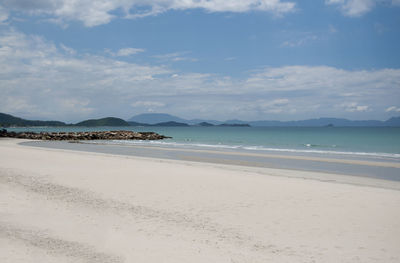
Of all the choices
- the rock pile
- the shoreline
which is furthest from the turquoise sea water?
the shoreline

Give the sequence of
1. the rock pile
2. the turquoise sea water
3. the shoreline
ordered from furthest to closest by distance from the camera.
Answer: the rock pile → the turquoise sea water → the shoreline

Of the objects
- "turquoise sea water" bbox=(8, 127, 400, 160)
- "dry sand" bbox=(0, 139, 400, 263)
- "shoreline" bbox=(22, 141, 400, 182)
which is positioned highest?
"turquoise sea water" bbox=(8, 127, 400, 160)

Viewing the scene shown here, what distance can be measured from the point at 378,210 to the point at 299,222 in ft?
8.18

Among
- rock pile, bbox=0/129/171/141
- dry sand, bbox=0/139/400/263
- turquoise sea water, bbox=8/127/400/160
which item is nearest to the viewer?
dry sand, bbox=0/139/400/263

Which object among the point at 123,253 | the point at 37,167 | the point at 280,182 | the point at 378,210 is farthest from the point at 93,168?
the point at 378,210

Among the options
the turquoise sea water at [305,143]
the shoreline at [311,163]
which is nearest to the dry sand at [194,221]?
the shoreline at [311,163]

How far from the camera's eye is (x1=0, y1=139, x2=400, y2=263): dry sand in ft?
17.5

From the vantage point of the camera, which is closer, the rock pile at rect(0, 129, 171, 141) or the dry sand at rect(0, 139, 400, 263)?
the dry sand at rect(0, 139, 400, 263)

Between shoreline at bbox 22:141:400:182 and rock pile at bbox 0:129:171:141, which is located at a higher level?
rock pile at bbox 0:129:171:141

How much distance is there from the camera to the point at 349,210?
7.98 meters

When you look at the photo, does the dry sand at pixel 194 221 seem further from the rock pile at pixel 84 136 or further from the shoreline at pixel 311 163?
the rock pile at pixel 84 136

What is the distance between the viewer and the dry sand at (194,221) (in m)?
5.34

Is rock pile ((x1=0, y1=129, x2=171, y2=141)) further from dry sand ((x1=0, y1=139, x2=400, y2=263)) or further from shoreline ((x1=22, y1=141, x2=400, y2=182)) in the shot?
dry sand ((x1=0, y1=139, x2=400, y2=263))

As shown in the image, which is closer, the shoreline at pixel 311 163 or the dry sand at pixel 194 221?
the dry sand at pixel 194 221
